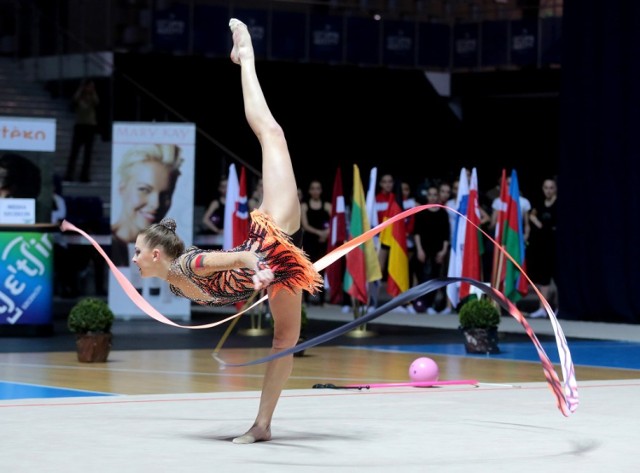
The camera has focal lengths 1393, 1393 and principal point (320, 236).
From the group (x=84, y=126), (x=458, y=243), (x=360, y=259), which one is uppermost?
(x=84, y=126)

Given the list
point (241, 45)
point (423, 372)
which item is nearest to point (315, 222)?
point (423, 372)

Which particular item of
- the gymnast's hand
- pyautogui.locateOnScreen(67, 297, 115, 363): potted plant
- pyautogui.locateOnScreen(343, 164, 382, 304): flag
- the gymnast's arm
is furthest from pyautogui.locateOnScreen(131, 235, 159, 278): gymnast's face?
pyautogui.locateOnScreen(343, 164, 382, 304): flag

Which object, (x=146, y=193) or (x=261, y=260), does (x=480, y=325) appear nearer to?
(x=146, y=193)

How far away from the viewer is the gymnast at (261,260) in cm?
620

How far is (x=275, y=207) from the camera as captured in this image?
6508mm

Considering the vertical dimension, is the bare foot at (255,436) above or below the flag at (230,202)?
below

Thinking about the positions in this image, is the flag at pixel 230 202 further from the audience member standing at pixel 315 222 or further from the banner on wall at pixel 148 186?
the audience member standing at pixel 315 222

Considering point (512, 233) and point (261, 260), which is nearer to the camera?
point (261, 260)

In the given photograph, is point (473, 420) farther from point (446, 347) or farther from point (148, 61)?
point (148, 61)

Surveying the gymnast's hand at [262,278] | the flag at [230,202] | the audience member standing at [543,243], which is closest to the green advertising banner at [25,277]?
the flag at [230,202]

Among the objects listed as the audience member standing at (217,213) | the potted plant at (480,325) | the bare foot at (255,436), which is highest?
the audience member standing at (217,213)

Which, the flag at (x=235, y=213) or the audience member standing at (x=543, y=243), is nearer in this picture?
the flag at (x=235, y=213)

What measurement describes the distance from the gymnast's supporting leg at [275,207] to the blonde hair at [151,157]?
8.94 metres

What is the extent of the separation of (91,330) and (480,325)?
133 inches
